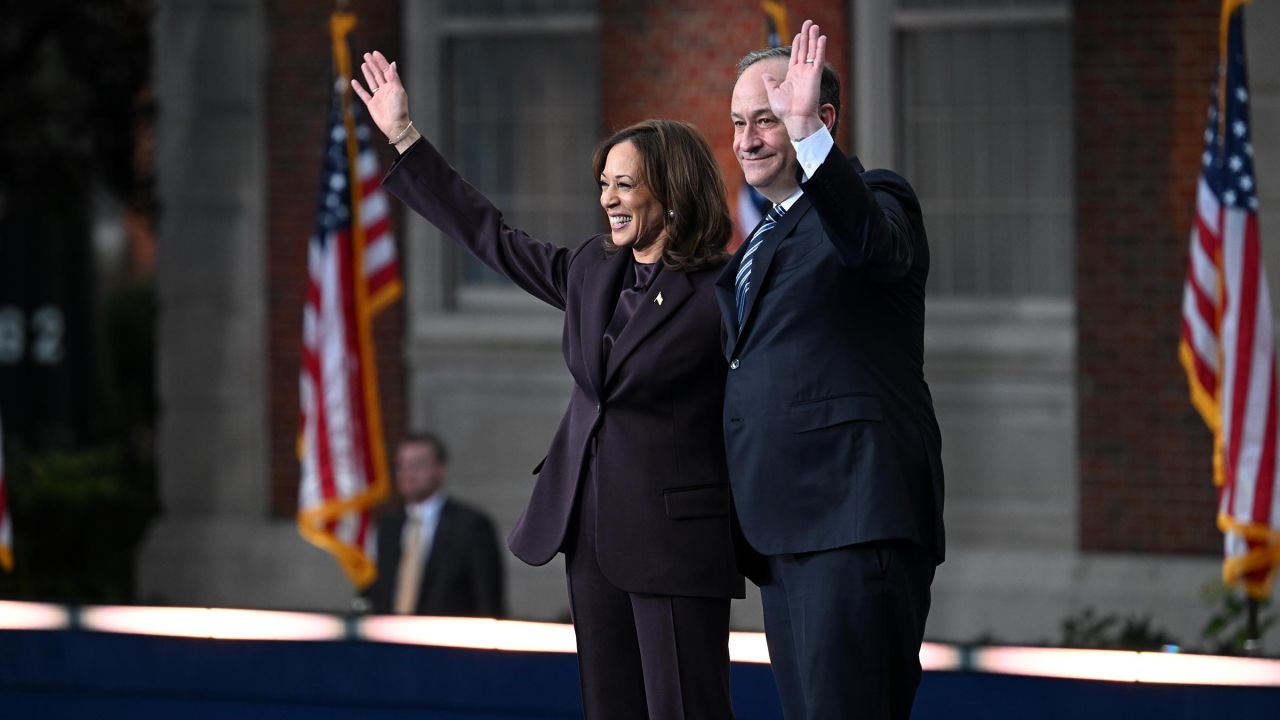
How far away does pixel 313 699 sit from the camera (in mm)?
4461

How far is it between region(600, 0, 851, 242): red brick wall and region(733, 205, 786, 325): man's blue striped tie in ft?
20.4

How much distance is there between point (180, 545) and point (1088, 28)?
574 cm

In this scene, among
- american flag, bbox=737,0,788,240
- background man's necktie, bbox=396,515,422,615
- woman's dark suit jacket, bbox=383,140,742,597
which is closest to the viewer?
woman's dark suit jacket, bbox=383,140,742,597

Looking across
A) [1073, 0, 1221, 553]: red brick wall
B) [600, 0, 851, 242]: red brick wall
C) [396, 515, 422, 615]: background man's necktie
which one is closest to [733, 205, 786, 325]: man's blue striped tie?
[396, 515, 422, 615]: background man's necktie

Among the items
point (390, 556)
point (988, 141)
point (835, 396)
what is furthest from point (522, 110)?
point (835, 396)

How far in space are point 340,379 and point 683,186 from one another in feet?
17.4

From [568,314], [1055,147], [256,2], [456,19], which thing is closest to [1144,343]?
[1055,147]

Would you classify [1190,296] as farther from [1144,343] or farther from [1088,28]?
[1088,28]

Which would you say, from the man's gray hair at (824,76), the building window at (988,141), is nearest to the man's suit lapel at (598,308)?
the man's gray hair at (824,76)

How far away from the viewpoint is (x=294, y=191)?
10.2 metres

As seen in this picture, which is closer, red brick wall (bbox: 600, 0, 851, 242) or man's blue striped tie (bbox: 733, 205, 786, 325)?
man's blue striped tie (bbox: 733, 205, 786, 325)

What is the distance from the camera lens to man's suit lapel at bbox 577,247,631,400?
11.2ft

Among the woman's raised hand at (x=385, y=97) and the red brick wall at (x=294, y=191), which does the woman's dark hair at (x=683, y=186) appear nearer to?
the woman's raised hand at (x=385, y=97)

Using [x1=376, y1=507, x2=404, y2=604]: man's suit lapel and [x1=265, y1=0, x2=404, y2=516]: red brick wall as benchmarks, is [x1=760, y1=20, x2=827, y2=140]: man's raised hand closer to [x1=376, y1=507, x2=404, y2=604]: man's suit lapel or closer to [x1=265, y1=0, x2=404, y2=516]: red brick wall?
[x1=376, y1=507, x2=404, y2=604]: man's suit lapel
